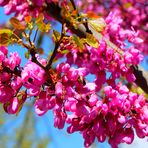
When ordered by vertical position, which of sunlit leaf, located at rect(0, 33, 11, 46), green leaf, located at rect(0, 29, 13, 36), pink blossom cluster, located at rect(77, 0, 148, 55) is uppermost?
green leaf, located at rect(0, 29, 13, 36)

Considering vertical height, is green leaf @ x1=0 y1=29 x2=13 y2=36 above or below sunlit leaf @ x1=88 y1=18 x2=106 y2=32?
above

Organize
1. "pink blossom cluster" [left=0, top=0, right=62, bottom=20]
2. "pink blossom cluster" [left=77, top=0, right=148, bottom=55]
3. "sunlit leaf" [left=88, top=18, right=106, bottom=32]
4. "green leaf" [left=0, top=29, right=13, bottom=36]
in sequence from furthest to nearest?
"pink blossom cluster" [left=77, top=0, right=148, bottom=55]
"pink blossom cluster" [left=0, top=0, right=62, bottom=20]
"sunlit leaf" [left=88, top=18, right=106, bottom=32]
"green leaf" [left=0, top=29, right=13, bottom=36]

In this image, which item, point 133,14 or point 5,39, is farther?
point 133,14

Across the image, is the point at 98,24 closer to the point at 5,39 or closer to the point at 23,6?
the point at 5,39

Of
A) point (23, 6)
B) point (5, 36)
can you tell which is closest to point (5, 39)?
point (5, 36)

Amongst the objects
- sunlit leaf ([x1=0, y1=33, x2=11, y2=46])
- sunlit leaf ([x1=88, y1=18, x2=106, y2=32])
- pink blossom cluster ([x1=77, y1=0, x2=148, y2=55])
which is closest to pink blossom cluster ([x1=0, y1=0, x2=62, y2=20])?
sunlit leaf ([x1=88, y1=18, x2=106, y2=32])

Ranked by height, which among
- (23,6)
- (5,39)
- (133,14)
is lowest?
(133,14)

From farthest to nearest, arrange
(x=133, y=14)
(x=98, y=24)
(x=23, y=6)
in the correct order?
1. (x=133, y=14)
2. (x=23, y=6)
3. (x=98, y=24)

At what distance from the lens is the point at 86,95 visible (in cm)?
195

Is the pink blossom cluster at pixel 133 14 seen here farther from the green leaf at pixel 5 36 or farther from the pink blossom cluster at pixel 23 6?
Answer: the green leaf at pixel 5 36

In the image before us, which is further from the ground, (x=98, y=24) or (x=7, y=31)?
(x=7, y=31)

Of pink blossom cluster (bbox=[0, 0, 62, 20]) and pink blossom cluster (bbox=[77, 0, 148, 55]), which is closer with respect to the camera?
pink blossom cluster (bbox=[0, 0, 62, 20])

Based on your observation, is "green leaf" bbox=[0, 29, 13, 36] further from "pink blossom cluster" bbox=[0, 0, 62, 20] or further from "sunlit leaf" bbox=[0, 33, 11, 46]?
"pink blossom cluster" bbox=[0, 0, 62, 20]

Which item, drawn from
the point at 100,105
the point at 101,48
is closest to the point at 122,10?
the point at 101,48
